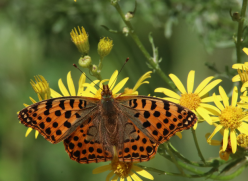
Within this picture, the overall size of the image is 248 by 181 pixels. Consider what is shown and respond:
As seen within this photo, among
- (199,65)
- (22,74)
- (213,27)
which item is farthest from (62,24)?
(199,65)

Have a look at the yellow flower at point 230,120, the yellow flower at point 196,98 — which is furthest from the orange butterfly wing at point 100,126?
the yellow flower at point 230,120

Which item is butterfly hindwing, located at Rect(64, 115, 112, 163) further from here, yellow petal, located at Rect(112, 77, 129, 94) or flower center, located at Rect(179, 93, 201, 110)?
flower center, located at Rect(179, 93, 201, 110)

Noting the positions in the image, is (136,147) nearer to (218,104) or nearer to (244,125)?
(218,104)

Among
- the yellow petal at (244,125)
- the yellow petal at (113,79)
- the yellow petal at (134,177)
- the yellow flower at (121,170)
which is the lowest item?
the yellow petal at (134,177)

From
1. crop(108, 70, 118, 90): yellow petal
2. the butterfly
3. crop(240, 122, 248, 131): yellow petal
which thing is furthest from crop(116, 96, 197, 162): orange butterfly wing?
crop(240, 122, 248, 131): yellow petal

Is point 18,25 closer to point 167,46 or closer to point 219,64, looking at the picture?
point 167,46

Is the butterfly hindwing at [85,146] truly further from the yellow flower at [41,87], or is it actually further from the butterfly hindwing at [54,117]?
the yellow flower at [41,87]

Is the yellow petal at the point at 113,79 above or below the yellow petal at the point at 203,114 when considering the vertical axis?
above
